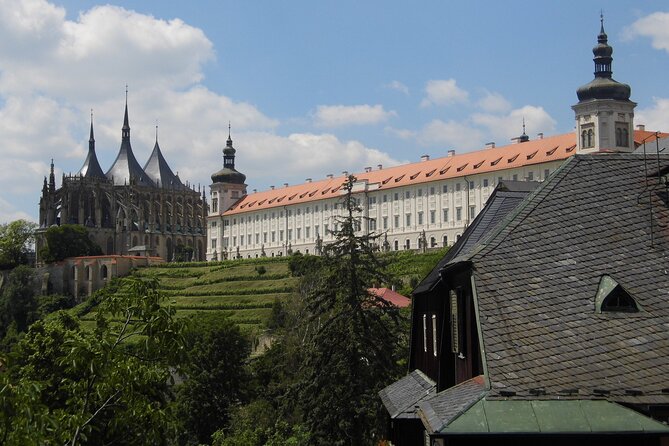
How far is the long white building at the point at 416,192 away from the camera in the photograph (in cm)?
9244

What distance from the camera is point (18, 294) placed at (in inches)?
4518

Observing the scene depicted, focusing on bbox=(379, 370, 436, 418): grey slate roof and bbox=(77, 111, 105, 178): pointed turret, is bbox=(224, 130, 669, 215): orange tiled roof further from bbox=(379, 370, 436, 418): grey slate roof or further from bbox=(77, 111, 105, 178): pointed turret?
bbox=(379, 370, 436, 418): grey slate roof

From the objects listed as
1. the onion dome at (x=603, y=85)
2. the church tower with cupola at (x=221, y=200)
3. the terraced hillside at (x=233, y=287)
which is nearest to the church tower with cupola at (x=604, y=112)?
the onion dome at (x=603, y=85)

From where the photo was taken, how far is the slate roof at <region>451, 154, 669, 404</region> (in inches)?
394

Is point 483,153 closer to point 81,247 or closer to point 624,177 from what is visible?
point 81,247

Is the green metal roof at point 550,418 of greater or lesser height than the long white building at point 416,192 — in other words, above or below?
below

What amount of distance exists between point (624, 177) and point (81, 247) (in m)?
123

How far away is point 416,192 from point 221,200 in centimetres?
4326

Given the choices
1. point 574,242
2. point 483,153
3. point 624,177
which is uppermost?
point 483,153

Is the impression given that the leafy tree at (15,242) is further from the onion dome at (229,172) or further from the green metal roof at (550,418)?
the green metal roof at (550,418)

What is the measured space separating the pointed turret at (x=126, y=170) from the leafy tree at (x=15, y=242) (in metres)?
16.3

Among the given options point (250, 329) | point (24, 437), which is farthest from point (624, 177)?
point (250, 329)

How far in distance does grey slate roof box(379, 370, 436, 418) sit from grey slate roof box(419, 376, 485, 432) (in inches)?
131

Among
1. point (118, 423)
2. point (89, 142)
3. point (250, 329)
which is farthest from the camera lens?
point (89, 142)
